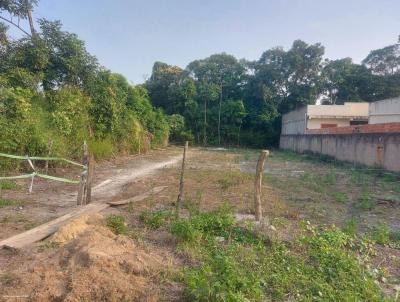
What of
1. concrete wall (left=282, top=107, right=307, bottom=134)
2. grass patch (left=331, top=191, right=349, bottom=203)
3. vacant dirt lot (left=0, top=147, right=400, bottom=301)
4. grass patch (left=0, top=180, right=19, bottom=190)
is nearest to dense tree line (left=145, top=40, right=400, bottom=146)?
concrete wall (left=282, top=107, right=307, bottom=134)

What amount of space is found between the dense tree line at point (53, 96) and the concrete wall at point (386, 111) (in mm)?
16139

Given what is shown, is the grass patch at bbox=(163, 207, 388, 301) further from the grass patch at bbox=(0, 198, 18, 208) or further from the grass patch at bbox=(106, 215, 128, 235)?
the grass patch at bbox=(0, 198, 18, 208)

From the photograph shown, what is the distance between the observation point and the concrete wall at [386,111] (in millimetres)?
20031

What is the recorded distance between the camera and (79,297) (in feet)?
10.5

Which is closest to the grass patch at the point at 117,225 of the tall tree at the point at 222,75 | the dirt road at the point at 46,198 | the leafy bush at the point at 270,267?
the leafy bush at the point at 270,267

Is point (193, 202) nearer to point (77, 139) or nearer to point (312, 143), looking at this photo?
point (77, 139)

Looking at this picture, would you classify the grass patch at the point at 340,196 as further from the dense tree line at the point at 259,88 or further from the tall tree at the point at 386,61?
the tall tree at the point at 386,61

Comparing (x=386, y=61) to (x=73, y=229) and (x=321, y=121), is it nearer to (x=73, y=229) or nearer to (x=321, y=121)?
(x=321, y=121)

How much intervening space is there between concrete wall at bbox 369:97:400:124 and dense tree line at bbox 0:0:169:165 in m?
16.1

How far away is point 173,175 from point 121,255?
8036mm

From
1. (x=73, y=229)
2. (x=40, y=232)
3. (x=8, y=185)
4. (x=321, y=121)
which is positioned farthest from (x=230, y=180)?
(x=321, y=121)

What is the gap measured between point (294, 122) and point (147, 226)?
88.7 ft

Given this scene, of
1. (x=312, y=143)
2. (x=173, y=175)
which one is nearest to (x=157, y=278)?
(x=173, y=175)

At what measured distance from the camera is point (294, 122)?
30672 mm
